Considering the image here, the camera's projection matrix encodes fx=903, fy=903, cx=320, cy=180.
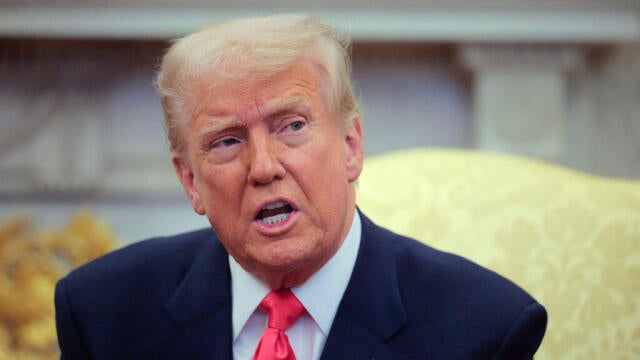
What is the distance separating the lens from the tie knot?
1.32 meters

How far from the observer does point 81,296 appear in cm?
146

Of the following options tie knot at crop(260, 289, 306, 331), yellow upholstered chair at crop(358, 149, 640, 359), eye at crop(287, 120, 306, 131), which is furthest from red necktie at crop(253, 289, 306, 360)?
yellow upholstered chair at crop(358, 149, 640, 359)

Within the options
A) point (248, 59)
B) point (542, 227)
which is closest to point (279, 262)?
point (248, 59)

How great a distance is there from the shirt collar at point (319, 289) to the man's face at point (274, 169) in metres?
0.07

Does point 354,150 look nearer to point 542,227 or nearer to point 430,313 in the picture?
point 430,313

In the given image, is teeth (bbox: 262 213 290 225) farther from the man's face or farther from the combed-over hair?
the combed-over hair

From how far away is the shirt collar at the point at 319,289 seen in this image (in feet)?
4.39

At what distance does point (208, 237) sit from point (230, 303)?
0.20 metres

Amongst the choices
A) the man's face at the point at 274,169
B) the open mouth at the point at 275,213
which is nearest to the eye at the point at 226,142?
the man's face at the point at 274,169

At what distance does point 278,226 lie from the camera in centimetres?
122

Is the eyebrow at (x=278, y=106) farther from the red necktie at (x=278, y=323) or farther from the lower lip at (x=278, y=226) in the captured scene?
the red necktie at (x=278, y=323)

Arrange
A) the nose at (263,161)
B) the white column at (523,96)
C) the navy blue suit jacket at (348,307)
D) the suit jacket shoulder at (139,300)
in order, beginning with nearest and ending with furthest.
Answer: the nose at (263,161)
the navy blue suit jacket at (348,307)
the suit jacket shoulder at (139,300)
the white column at (523,96)

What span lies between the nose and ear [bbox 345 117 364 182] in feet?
0.48

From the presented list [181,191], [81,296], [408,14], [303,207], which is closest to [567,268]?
[303,207]
